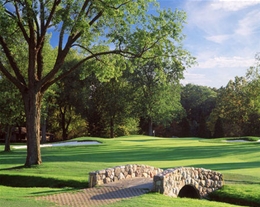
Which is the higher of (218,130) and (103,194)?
(218,130)

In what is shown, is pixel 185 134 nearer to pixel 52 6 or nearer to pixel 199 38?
pixel 199 38

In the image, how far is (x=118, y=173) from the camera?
43.1ft

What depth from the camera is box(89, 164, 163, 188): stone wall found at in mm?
12453

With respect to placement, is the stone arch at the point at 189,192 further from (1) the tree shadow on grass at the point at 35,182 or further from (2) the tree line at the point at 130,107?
(2) the tree line at the point at 130,107

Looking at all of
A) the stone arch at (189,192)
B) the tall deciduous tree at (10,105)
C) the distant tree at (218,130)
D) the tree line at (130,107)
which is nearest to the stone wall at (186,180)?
the stone arch at (189,192)

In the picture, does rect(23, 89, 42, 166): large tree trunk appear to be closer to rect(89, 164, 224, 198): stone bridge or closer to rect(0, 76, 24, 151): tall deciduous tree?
rect(89, 164, 224, 198): stone bridge

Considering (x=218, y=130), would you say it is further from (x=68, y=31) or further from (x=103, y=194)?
(x=103, y=194)

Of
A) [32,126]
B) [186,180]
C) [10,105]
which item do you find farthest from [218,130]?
[186,180]

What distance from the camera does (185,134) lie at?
205 feet

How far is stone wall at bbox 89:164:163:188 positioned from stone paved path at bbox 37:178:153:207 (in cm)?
36

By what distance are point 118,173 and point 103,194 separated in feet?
6.66

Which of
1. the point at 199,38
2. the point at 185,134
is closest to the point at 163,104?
the point at 185,134

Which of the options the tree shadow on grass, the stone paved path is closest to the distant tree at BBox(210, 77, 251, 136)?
the tree shadow on grass

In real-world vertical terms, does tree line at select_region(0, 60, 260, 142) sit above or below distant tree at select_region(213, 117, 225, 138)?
above
